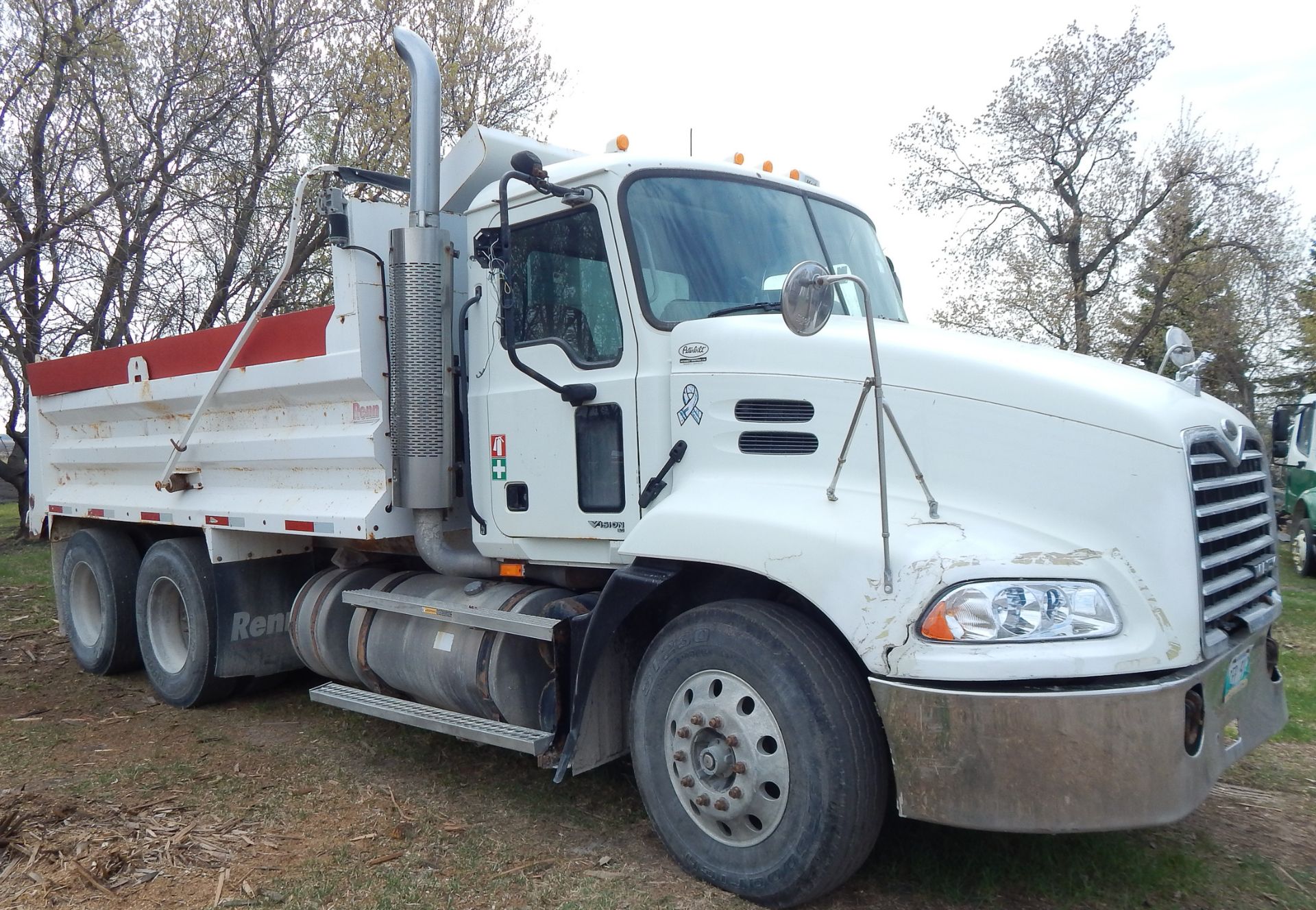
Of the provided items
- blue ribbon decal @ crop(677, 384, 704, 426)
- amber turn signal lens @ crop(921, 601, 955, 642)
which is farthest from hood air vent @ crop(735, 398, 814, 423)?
amber turn signal lens @ crop(921, 601, 955, 642)

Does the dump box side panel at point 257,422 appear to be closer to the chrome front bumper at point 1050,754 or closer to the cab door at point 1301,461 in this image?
the chrome front bumper at point 1050,754

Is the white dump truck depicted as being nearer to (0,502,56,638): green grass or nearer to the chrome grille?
the chrome grille

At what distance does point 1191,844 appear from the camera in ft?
13.7

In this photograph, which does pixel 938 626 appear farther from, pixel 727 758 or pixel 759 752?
pixel 727 758

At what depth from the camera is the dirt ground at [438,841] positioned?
12.5ft

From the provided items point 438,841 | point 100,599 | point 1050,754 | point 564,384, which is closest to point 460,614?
point 438,841

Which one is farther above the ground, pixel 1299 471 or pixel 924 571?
pixel 924 571

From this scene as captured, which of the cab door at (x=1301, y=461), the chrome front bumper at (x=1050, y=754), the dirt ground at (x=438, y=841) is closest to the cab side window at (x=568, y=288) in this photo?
the chrome front bumper at (x=1050, y=754)

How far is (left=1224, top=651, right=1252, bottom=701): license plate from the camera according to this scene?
3.38m

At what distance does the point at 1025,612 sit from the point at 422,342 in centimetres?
306

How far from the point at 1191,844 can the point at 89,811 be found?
478 centimetres

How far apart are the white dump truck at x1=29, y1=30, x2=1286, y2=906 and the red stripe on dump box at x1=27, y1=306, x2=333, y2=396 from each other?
42 millimetres

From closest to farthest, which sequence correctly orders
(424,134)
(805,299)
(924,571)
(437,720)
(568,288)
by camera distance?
(924,571) < (805,299) < (568,288) < (437,720) < (424,134)

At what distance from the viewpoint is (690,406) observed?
13.2 ft
